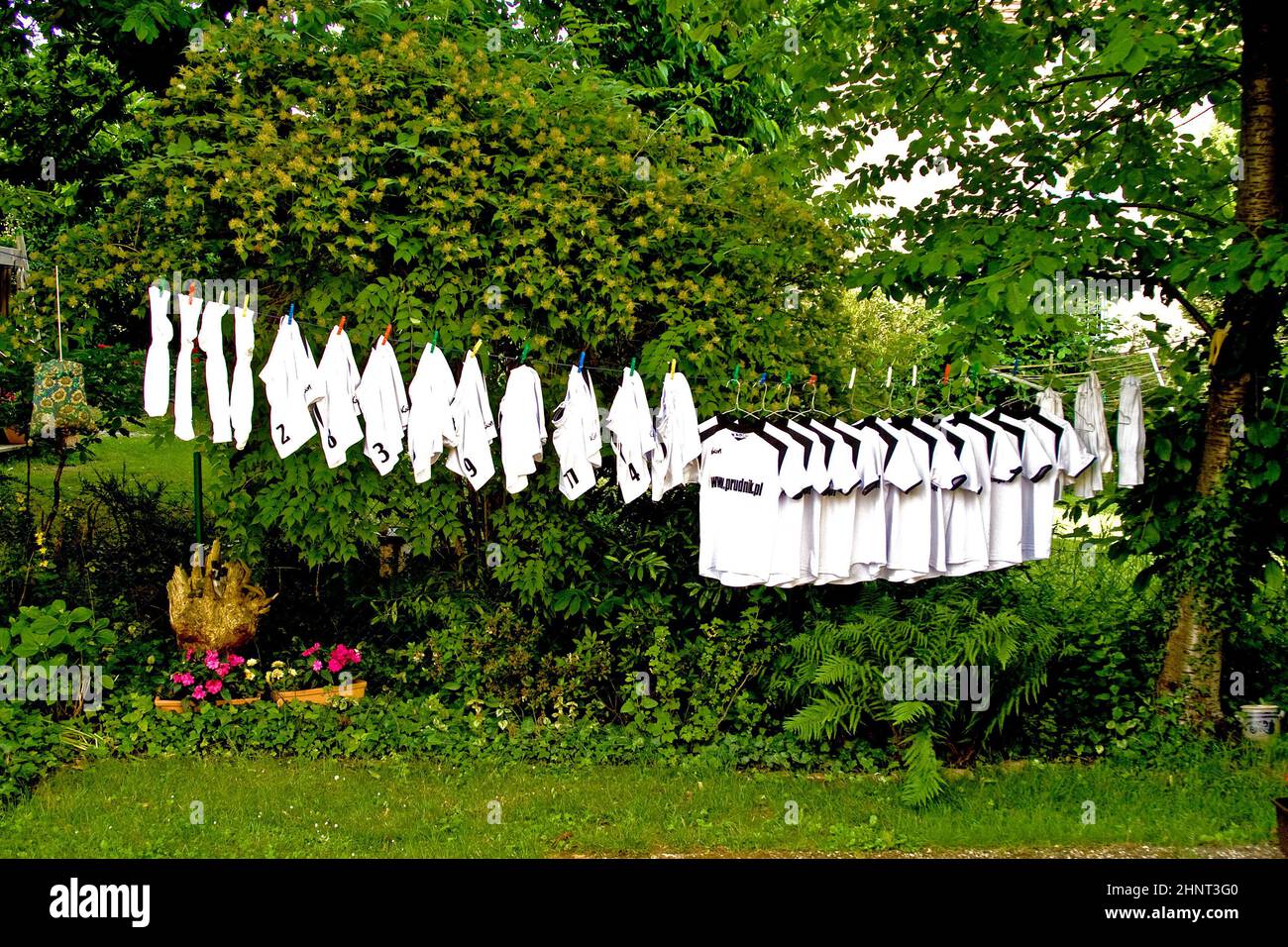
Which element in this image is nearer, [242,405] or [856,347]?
[242,405]

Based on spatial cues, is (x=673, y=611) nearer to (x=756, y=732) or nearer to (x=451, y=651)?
(x=756, y=732)

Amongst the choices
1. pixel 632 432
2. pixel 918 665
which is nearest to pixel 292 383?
pixel 632 432

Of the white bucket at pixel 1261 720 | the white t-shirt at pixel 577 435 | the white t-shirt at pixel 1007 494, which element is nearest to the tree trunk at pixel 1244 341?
the white bucket at pixel 1261 720

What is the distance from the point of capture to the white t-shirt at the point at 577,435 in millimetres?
6770

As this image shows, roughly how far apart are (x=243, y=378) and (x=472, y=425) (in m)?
1.36

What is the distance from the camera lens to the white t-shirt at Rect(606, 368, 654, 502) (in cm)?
677

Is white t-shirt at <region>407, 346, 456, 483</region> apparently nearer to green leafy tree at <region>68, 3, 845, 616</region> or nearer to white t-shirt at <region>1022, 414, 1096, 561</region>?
green leafy tree at <region>68, 3, 845, 616</region>

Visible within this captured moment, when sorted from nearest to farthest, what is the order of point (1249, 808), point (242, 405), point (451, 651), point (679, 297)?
point (1249, 808) → point (242, 405) → point (679, 297) → point (451, 651)

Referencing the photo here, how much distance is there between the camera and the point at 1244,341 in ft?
22.1

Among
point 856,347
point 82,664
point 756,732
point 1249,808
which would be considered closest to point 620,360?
point 856,347

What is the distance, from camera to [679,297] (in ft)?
23.1

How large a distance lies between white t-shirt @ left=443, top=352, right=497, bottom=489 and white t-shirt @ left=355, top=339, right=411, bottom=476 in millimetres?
298

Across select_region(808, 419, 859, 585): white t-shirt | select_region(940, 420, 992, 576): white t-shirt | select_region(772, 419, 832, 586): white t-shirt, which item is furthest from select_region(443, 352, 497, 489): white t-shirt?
select_region(940, 420, 992, 576): white t-shirt

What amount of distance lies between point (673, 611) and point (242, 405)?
10.4ft
